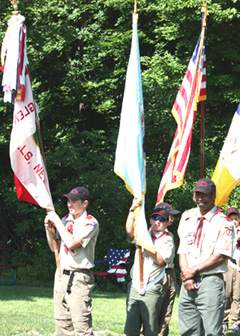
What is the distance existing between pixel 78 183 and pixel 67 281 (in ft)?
43.9

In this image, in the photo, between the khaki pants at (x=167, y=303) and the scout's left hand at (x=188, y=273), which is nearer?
the scout's left hand at (x=188, y=273)

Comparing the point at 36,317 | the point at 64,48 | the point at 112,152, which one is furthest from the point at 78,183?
the point at 36,317

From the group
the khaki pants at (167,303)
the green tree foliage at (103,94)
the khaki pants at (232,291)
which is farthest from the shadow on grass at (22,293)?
the khaki pants at (167,303)

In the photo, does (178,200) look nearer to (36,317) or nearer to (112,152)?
(112,152)

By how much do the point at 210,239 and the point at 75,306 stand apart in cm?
161

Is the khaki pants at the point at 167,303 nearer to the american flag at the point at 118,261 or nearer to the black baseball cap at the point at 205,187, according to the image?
the black baseball cap at the point at 205,187

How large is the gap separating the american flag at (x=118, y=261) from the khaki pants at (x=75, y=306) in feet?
31.3

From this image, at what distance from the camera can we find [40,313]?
1123 centimetres

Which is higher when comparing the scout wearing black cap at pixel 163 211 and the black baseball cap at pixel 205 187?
Result: the black baseball cap at pixel 205 187

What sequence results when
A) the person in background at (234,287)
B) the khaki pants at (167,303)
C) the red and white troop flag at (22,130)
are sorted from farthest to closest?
the person in background at (234,287) → the khaki pants at (167,303) → the red and white troop flag at (22,130)

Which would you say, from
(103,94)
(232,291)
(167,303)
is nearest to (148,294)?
(167,303)

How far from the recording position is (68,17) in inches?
906

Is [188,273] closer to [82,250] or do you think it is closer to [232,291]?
[82,250]

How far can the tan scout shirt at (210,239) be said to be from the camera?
6.04 m
